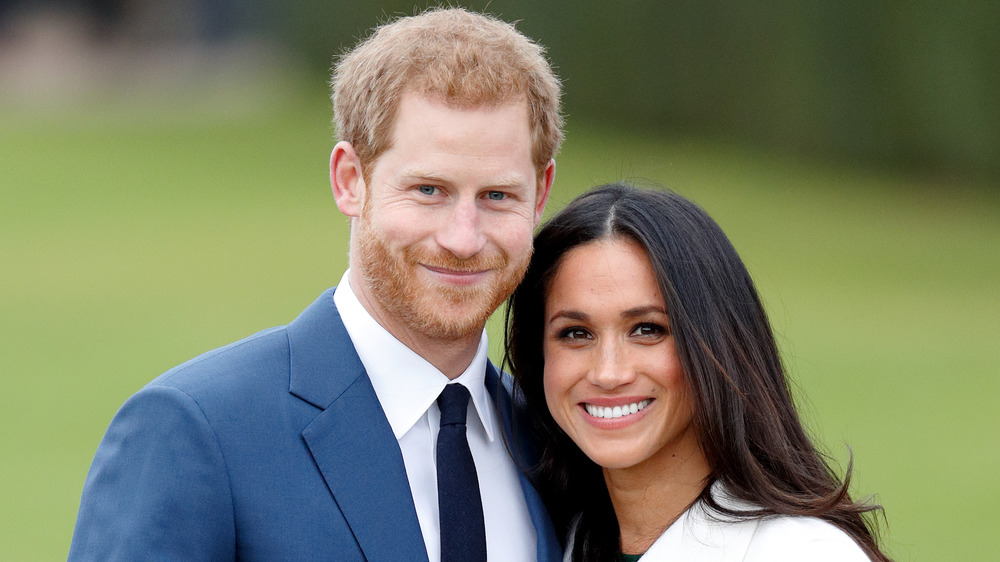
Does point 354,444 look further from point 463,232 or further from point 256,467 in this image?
point 463,232

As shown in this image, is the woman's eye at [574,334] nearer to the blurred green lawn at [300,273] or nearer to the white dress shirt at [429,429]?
the white dress shirt at [429,429]

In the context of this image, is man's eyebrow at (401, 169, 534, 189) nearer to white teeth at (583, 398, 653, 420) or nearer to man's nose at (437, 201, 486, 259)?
man's nose at (437, 201, 486, 259)

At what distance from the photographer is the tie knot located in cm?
349

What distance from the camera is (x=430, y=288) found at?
11.3 ft

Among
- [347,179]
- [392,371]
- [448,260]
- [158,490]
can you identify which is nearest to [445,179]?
[448,260]

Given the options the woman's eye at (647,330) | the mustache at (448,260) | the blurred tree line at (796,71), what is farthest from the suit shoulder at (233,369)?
the blurred tree line at (796,71)

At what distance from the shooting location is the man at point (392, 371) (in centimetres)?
306

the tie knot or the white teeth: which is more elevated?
the tie knot

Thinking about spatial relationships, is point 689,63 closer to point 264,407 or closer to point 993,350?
point 993,350

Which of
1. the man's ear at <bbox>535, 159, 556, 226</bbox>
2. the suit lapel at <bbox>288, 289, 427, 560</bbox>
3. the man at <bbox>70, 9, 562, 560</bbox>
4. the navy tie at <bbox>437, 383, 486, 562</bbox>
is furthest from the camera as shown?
the man's ear at <bbox>535, 159, 556, 226</bbox>

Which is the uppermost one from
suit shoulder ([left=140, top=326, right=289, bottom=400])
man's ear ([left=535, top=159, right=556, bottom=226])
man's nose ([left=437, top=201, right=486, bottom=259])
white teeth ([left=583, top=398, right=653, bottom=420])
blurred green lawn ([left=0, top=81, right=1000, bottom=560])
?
man's ear ([left=535, top=159, right=556, bottom=226])

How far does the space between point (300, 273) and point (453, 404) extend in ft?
63.4

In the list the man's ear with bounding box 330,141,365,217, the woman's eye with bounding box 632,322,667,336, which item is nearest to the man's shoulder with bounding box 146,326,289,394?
the man's ear with bounding box 330,141,365,217

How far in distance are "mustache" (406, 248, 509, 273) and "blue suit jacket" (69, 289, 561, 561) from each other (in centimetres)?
30
